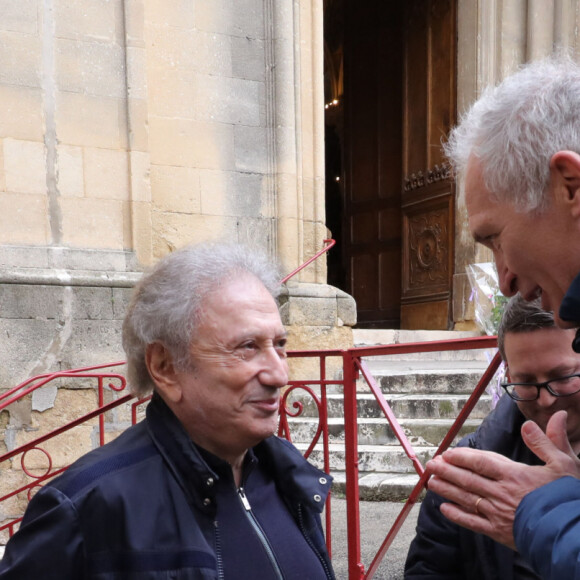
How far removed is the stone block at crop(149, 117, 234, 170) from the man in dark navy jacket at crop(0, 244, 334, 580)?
4.54 metres

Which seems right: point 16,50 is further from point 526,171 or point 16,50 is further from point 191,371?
point 526,171

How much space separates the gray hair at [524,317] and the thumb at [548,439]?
385 mm

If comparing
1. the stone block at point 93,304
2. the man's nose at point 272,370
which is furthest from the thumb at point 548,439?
the stone block at point 93,304

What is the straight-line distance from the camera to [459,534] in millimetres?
1771

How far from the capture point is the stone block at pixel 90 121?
5.54 metres

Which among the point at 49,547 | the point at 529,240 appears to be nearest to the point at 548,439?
the point at 529,240

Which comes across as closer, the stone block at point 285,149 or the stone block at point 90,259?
the stone block at point 90,259

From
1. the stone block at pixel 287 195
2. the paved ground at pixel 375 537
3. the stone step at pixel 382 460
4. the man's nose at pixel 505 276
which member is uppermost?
the stone block at pixel 287 195

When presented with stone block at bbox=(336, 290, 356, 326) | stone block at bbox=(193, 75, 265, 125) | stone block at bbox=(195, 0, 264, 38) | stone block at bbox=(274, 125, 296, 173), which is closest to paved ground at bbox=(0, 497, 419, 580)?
stone block at bbox=(336, 290, 356, 326)

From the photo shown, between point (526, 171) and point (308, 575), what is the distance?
103 centimetres

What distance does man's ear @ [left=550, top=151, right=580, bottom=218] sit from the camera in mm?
1166

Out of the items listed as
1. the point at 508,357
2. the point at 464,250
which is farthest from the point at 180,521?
the point at 464,250

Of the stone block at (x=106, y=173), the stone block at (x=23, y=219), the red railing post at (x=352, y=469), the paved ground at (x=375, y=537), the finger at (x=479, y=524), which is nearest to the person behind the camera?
the finger at (x=479, y=524)

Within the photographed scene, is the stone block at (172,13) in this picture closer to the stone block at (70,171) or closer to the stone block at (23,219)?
the stone block at (70,171)
